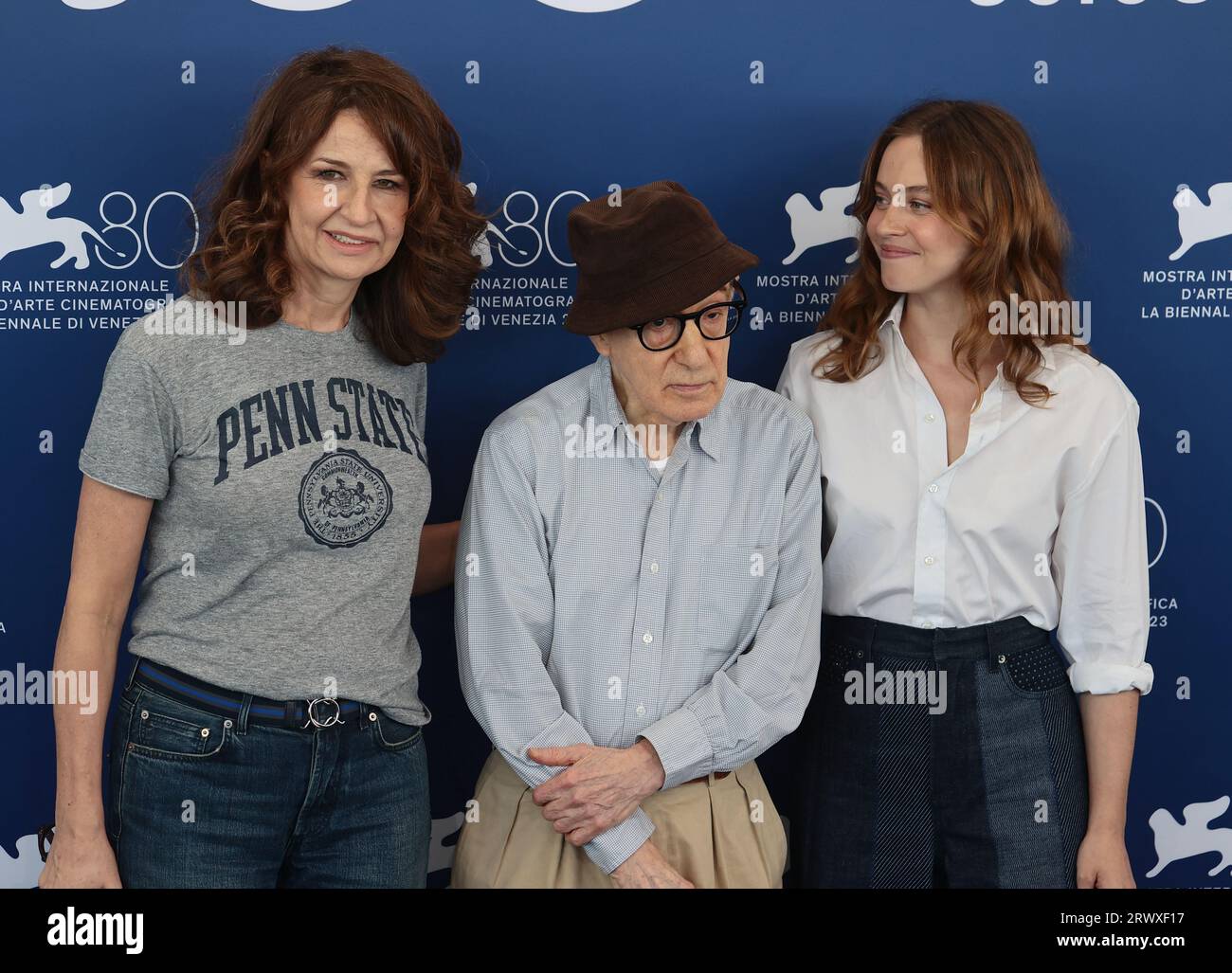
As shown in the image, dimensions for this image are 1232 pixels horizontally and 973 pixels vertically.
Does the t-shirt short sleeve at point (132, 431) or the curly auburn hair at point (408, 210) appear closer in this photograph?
the t-shirt short sleeve at point (132, 431)

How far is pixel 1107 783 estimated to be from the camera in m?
2.03

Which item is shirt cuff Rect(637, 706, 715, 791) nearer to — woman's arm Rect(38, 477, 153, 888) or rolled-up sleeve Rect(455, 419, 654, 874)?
rolled-up sleeve Rect(455, 419, 654, 874)

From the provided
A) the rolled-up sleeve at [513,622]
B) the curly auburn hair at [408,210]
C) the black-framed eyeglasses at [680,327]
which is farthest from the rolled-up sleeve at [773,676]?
the curly auburn hair at [408,210]

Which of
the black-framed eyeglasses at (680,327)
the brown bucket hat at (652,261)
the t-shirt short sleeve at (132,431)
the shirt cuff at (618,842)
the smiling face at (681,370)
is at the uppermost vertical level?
the brown bucket hat at (652,261)

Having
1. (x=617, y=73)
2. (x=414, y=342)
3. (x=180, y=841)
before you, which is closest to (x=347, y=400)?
(x=414, y=342)

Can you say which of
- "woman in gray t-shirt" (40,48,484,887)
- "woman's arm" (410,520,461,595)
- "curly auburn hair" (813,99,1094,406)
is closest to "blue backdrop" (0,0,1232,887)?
"woman's arm" (410,520,461,595)

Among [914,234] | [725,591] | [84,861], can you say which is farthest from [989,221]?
[84,861]

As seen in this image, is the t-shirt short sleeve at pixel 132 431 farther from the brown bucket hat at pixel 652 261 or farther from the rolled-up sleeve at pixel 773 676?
the rolled-up sleeve at pixel 773 676

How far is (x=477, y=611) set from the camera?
1922mm

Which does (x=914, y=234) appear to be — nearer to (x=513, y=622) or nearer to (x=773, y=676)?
(x=773, y=676)

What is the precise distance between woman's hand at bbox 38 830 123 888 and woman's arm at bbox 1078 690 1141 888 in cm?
158

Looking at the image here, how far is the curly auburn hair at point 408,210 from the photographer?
6.05 ft

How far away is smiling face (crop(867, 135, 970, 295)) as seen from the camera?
79.7 inches

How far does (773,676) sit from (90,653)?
1.05 m
